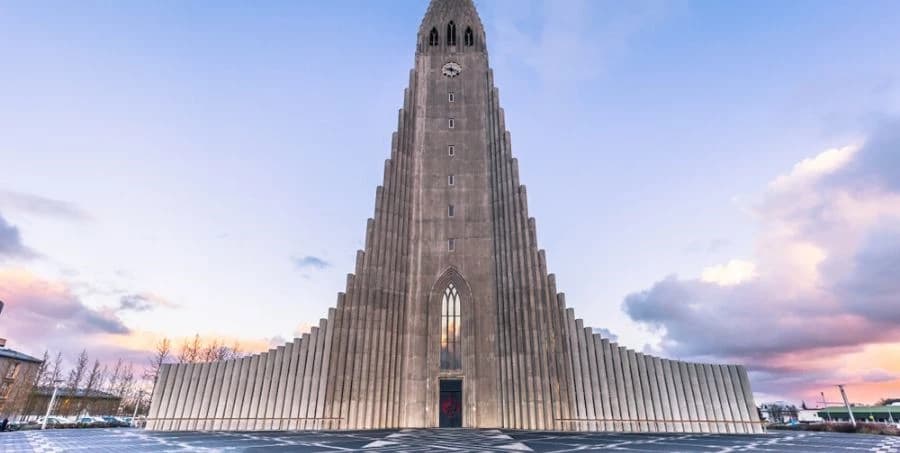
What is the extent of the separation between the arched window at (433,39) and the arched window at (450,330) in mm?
23624

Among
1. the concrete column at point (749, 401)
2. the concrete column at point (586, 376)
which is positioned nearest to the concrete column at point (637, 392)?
the concrete column at point (586, 376)

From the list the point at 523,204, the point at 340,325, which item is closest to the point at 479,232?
the point at 523,204

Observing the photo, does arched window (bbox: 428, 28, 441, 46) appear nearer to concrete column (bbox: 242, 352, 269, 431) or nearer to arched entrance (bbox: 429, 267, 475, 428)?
arched entrance (bbox: 429, 267, 475, 428)

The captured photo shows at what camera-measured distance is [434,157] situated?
34.5 meters

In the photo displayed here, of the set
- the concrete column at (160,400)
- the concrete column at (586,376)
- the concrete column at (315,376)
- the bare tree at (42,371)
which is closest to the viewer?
the concrete column at (586,376)

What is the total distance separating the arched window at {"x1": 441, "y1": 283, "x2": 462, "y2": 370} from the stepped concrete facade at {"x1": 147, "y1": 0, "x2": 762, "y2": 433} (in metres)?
0.08

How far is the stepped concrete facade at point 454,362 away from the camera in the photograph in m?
26.3

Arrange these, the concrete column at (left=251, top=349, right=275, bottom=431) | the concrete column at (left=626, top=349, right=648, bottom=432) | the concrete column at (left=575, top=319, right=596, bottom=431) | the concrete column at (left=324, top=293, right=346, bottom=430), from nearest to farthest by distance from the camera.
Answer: the concrete column at (left=626, top=349, right=648, bottom=432) → the concrete column at (left=575, top=319, right=596, bottom=431) → the concrete column at (left=324, top=293, right=346, bottom=430) → the concrete column at (left=251, top=349, right=275, bottom=431)

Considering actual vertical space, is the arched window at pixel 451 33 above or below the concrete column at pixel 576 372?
above

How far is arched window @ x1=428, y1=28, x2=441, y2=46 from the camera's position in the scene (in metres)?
39.2

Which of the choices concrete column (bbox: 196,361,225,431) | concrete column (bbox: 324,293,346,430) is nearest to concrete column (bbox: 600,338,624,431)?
concrete column (bbox: 324,293,346,430)

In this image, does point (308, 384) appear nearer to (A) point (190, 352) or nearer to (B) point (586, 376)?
(B) point (586, 376)

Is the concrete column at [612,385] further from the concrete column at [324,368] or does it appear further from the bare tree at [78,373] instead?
the bare tree at [78,373]

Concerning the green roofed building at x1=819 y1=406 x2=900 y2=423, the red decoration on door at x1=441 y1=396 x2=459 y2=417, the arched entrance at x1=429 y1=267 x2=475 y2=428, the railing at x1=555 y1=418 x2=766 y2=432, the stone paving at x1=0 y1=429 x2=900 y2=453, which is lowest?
the green roofed building at x1=819 y1=406 x2=900 y2=423
